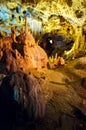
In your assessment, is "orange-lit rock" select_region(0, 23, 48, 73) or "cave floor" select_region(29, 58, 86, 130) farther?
"orange-lit rock" select_region(0, 23, 48, 73)

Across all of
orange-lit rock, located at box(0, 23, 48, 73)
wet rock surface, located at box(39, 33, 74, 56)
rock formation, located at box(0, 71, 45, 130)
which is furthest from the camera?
wet rock surface, located at box(39, 33, 74, 56)

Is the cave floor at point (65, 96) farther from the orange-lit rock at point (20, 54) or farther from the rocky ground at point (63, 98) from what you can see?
the orange-lit rock at point (20, 54)

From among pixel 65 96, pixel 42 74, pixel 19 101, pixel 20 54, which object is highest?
pixel 20 54

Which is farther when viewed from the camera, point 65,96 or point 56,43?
point 56,43

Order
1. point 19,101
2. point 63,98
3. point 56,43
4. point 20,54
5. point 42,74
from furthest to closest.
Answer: point 56,43
point 20,54
point 42,74
point 63,98
point 19,101

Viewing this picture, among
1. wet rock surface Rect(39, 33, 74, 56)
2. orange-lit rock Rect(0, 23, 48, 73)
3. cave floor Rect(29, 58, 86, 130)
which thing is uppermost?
orange-lit rock Rect(0, 23, 48, 73)

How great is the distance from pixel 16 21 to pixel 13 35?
4.72 ft

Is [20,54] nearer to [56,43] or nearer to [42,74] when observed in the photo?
[42,74]

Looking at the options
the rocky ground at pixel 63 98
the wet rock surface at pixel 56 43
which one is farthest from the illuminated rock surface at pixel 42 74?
the wet rock surface at pixel 56 43

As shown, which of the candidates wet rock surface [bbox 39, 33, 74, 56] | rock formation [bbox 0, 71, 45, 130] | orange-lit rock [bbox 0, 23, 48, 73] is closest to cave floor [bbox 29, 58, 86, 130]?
rock formation [bbox 0, 71, 45, 130]

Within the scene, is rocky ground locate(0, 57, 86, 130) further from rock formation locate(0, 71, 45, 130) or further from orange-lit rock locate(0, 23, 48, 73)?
orange-lit rock locate(0, 23, 48, 73)

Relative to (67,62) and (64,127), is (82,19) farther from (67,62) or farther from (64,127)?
(64,127)

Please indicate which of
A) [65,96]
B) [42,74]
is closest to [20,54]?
[42,74]

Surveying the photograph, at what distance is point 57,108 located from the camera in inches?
414
